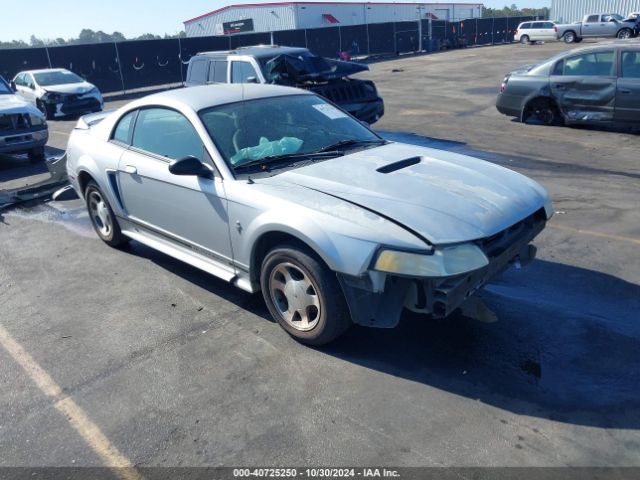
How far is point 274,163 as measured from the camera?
4.16 metres

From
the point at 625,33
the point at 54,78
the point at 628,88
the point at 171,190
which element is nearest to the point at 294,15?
the point at 625,33

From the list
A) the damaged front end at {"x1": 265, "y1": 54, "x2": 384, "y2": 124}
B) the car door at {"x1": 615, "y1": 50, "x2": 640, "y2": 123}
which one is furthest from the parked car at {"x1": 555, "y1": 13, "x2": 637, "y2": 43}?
the damaged front end at {"x1": 265, "y1": 54, "x2": 384, "y2": 124}

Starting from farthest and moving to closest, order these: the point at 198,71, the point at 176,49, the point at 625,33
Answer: the point at 625,33 < the point at 176,49 < the point at 198,71

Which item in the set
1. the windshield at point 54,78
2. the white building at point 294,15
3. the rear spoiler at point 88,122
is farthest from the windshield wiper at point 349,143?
the white building at point 294,15

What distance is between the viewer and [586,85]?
10.3 m

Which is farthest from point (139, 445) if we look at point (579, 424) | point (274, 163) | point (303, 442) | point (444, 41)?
point (444, 41)

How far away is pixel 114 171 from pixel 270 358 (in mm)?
2530

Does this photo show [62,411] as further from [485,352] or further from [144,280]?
[485,352]

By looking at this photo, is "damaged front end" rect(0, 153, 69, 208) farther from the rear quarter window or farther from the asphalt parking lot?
the rear quarter window

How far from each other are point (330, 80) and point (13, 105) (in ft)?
19.4

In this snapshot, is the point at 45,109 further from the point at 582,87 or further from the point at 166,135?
the point at 582,87

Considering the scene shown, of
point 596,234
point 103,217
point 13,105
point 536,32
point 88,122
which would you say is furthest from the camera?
point 536,32

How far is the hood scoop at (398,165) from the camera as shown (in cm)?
398

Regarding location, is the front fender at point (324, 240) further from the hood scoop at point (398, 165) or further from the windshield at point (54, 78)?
the windshield at point (54, 78)
